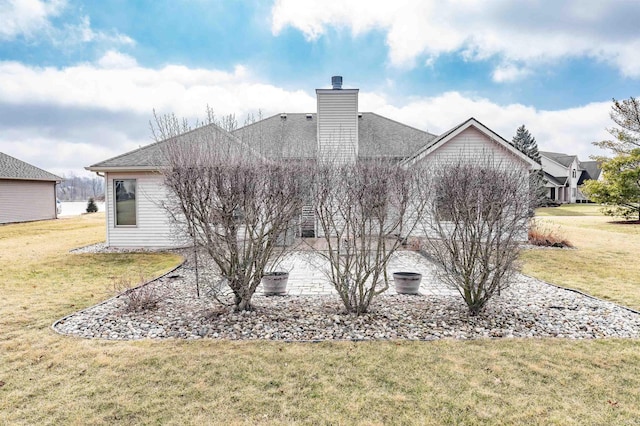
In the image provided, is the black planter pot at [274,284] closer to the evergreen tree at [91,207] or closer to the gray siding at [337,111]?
the gray siding at [337,111]

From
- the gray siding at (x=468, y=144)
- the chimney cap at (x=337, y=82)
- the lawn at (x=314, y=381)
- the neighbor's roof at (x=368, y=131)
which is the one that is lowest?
the lawn at (x=314, y=381)

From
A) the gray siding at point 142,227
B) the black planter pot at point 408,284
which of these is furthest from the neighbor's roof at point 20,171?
the black planter pot at point 408,284

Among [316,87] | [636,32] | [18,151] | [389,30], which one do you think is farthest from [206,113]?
[18,151]

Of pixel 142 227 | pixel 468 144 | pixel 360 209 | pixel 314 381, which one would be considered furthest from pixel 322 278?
pixel 468 144

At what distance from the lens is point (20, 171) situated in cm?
2369

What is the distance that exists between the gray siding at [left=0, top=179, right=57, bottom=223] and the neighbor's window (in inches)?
649

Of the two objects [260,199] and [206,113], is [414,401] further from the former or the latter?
[206,113]

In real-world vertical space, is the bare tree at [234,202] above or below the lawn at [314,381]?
above

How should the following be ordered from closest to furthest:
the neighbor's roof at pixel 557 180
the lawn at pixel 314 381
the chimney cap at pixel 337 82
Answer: the lawn at pixel 314 381 → the chimney cap at pixel 337 82 → the neighbor's roof at pixel 557 180

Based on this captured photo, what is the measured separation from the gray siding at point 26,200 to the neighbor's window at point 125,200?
54.1 feet

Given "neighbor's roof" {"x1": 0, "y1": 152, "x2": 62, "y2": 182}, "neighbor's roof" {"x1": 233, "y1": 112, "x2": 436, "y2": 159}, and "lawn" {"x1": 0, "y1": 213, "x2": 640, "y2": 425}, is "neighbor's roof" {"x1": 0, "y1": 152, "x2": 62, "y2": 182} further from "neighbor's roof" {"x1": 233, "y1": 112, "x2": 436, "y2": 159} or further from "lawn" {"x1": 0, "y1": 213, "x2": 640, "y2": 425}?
"lawn" {"x1": 0, "y1": 213, "x2": 640, "y2": 425}

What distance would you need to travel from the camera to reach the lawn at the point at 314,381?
298 centimetres

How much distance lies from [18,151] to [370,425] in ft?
117

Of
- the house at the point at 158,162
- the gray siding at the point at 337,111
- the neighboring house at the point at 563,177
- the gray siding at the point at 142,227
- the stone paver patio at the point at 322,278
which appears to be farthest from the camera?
the neighboring house at the point at 563,177
